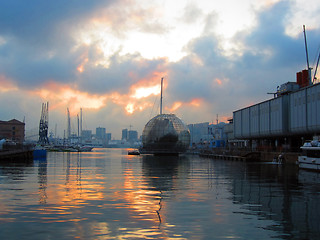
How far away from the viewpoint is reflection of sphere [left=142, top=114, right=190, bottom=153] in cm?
16050

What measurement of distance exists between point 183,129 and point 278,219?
5838 inches

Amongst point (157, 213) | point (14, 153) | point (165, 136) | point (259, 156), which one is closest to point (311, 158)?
point (259, 156)

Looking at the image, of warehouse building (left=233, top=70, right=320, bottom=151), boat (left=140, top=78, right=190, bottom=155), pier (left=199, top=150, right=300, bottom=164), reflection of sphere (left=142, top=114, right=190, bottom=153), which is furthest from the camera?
reflection of sphere (left=142, top=114, right=190, bottom=153)

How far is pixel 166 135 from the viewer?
16112cm

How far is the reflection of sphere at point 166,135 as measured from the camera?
527ft

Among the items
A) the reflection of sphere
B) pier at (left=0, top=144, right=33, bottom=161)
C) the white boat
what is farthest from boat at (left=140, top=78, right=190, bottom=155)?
the white boat

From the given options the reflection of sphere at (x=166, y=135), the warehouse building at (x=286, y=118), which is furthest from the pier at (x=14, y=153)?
the reflection of sphere at (x=166, y=135)

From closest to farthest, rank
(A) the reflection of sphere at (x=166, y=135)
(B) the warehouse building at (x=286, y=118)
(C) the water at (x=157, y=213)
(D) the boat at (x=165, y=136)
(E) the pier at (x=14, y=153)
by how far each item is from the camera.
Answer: (C) the water at (x=157, y=213)
(B) the warehouse building at (x=286, y=118)
(E) the pier at (x=14, y=153)
(D) the boat at (x=165, y=136)
(A) the reflection of sphere at (x=166, y=135)

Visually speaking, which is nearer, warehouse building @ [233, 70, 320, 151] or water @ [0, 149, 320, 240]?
water @ [0, 149, 320, 240]

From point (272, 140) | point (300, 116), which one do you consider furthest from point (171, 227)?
point (272, 140)

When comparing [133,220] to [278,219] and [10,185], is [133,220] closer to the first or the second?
[278,219]

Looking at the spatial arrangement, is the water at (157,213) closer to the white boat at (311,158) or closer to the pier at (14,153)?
the white boat at (311,158)

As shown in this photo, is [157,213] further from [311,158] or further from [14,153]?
[14,153]

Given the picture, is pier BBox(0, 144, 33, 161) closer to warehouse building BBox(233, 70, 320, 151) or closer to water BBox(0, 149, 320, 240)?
water BBox(0, 149, 320, 240)
